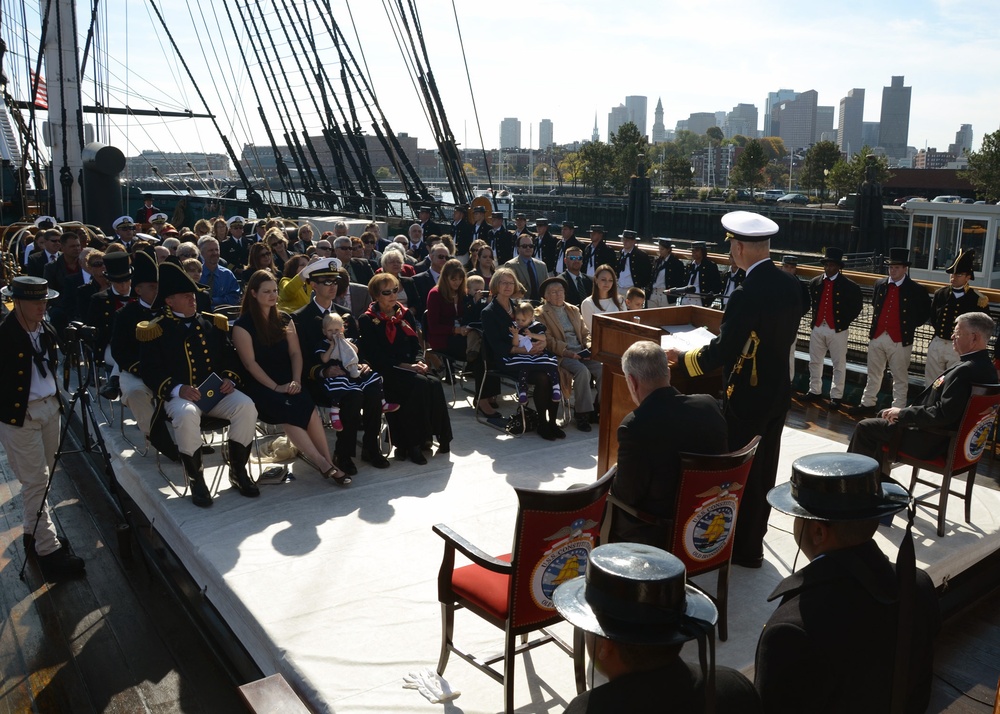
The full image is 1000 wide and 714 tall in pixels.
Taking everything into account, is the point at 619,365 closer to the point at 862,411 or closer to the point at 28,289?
the point at 28,289

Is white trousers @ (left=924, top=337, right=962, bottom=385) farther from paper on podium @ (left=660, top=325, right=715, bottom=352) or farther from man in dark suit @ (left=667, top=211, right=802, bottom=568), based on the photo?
man in dark suit @ (left=667, top=211, right=802, bottom=568)

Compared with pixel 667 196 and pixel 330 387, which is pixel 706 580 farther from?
pixel 667 196

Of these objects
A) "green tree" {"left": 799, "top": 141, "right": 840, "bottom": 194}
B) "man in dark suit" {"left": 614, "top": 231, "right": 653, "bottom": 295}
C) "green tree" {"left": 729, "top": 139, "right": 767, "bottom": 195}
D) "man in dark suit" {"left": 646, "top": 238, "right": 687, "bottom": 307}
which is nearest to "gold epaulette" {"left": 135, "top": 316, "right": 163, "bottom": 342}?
"man in dark suit" {"left": 646, "top": 238, "right": 687, "bottom": 307}

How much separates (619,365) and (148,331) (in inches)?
115

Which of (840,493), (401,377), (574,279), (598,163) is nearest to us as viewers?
(840,493)

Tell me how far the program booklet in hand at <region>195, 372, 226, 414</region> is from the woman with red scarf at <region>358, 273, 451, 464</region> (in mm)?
1197

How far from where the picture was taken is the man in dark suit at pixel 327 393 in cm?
562

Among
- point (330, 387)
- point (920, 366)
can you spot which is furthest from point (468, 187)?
point (330, 387)

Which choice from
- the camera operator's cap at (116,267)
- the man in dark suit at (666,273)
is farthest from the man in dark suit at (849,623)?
the man in dark suit at (666,273)

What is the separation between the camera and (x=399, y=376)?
19.9ft

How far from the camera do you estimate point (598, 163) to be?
6244 centimetres

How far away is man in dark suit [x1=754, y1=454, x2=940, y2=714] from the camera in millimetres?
1739

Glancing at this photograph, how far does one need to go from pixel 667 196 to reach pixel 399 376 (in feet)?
189

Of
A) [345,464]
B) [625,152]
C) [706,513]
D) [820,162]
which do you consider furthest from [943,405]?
[625,152]
